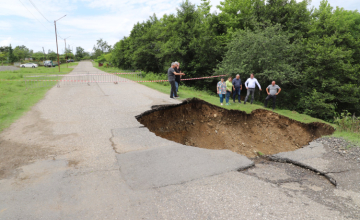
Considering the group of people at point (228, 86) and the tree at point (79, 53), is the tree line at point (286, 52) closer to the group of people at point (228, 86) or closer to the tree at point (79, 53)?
the group of people at point (228, 86)

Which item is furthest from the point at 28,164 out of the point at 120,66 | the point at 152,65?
the point at 120,66

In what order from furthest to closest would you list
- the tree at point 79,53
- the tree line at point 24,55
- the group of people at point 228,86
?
the tree at point 79,53, the tree line at point 24,55, the group of people at point 228,86

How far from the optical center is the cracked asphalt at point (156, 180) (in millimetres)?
3176

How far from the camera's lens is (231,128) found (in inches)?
384

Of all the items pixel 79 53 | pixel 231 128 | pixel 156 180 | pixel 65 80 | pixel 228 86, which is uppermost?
pixel 79 53

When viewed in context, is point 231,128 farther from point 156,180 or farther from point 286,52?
point 286,52

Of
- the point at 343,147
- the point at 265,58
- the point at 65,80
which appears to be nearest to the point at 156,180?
the point at 343,147

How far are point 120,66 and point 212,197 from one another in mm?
38288

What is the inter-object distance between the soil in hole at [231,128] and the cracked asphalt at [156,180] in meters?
2.70

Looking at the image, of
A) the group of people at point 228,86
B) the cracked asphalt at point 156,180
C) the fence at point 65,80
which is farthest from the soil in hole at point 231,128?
the fence at point 65,80

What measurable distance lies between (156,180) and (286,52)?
1615 centimetres

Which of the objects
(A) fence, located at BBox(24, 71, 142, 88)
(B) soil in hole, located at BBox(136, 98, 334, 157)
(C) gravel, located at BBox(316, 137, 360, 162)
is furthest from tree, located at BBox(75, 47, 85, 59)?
(C) gravel, located at BBox(316, 137, 360, 162)

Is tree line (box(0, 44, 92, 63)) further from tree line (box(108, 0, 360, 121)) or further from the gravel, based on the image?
the gravel

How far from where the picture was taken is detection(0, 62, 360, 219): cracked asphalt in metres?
3.18
